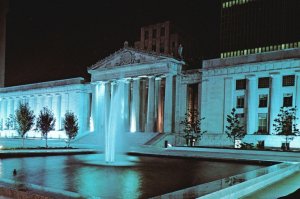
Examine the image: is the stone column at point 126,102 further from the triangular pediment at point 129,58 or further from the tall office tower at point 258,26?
the tall office tower at point 258,26

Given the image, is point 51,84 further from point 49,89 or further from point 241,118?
point 241,118

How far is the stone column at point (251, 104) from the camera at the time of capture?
40.2 meters

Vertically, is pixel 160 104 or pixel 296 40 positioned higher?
pixel 296 40

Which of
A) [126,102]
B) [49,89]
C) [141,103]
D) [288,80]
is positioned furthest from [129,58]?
[288,80]

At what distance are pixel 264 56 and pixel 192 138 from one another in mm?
12394

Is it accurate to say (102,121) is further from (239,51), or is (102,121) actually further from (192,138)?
(239,51)

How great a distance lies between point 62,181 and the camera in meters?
10.7

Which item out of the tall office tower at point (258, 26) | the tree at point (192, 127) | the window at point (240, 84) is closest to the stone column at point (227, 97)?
the window at point (240, 84)

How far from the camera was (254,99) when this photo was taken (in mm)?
40531

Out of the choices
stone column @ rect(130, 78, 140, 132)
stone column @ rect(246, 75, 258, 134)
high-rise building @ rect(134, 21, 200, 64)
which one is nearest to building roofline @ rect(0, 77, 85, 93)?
stone column @ rect(130, 78, 140, 132)

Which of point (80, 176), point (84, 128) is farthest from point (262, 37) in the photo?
point (80, 176)

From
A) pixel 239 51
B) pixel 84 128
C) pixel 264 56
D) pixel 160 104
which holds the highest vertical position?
pixel 239 51

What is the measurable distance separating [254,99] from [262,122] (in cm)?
281

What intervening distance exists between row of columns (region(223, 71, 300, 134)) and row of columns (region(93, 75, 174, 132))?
25.3ft
